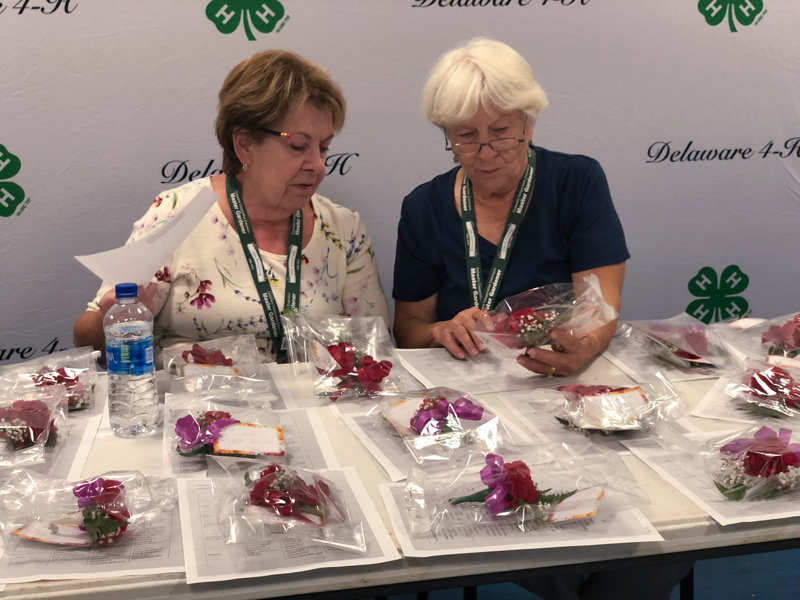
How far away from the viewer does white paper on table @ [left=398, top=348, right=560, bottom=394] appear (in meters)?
1.93

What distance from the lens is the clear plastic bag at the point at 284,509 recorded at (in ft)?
3.96

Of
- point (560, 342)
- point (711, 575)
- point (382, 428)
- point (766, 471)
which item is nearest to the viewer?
point (766, 471)

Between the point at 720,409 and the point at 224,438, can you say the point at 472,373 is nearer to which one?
the point at 720,409

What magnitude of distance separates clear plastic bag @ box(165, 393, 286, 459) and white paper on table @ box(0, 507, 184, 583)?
26 cm

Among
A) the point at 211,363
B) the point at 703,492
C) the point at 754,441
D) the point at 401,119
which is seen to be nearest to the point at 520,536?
the point at 703,492

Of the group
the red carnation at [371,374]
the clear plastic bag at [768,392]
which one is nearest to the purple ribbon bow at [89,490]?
the red carnation at [371,374]

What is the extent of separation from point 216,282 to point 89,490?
3.81 feet

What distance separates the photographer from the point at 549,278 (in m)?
2.49

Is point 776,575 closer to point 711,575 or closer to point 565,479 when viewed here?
point 711,575

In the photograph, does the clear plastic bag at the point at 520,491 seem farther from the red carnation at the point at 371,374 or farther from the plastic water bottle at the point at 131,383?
the plastic water bottle at the point at 131,383

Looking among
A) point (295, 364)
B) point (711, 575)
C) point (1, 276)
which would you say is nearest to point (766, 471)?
point (295, 364)

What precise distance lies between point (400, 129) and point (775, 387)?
176cm

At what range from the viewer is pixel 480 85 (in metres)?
2.25

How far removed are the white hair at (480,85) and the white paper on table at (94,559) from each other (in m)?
1.50
